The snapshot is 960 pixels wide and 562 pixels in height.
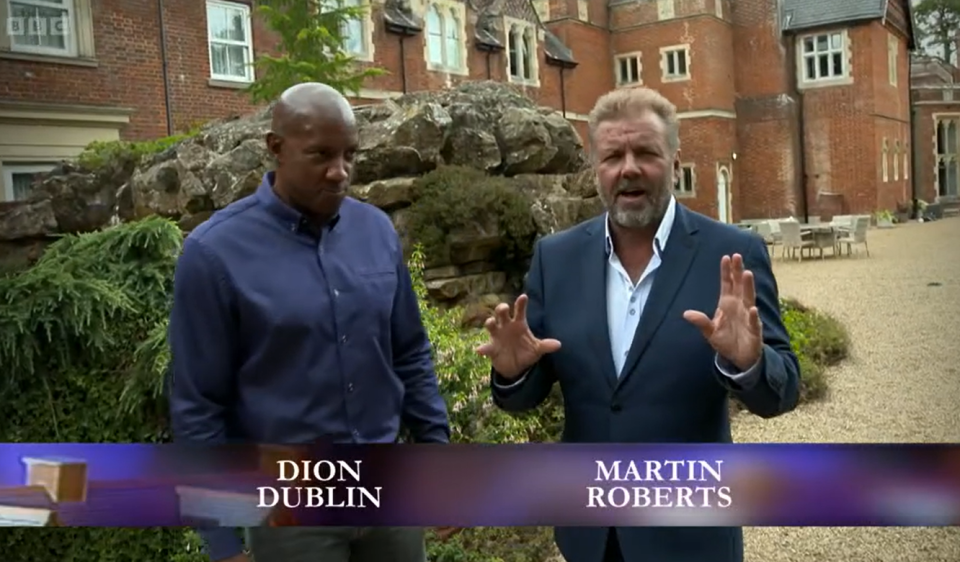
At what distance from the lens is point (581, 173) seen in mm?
7180

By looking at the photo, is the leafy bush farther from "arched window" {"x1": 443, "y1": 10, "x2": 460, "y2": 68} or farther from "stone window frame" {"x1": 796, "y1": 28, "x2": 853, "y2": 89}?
"arched window" {"x1": 443, "y1": 10, "x2": 460, "y2": 68}

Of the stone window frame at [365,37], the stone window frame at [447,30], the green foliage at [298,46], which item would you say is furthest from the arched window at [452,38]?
the green foliage at [298,46]

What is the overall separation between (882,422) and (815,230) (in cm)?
816

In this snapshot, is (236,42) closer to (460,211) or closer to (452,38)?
(460,211)

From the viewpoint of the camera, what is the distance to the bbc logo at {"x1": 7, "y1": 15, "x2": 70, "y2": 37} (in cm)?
400

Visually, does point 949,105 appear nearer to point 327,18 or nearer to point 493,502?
point 327,18

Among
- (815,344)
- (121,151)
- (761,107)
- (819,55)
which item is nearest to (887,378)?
(815,344)

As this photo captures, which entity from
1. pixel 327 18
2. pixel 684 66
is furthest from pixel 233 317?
pixel 327 18

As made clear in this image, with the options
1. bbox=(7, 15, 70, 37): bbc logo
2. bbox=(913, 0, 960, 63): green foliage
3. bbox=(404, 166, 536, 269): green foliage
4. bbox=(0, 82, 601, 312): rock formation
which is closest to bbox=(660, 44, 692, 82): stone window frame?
bbox=(0, 82, 601, 312): rock formation

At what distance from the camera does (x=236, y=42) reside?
6.12 m

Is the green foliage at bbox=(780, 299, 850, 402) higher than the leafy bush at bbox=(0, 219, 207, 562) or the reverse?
the reverse

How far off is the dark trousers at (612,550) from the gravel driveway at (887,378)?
2.47m

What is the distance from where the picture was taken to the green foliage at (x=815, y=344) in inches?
261

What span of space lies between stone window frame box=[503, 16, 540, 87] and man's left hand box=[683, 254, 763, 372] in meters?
7.06
